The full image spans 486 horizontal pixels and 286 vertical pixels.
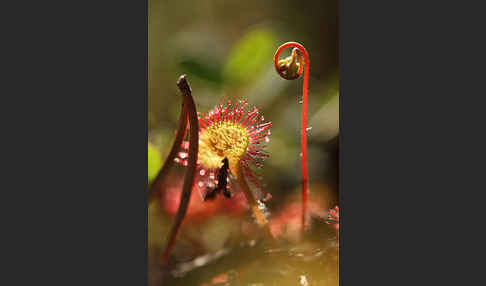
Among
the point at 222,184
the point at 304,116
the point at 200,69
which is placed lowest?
the point at 222,184

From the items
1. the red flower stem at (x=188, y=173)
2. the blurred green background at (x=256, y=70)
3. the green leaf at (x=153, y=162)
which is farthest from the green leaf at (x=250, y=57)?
the green leaf at (x=153, y=162)

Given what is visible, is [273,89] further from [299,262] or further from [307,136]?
[299,262]

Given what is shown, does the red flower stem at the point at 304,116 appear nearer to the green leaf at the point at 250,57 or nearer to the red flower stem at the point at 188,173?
the green leaf at the point at 250,57

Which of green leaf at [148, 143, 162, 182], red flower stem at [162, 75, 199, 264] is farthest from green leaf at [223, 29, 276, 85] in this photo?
green leaf at [148, 143, 162, 182]

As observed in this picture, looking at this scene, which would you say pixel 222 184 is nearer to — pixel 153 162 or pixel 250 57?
pixel 153 162

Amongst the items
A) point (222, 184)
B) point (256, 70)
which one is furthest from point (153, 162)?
point (256, 70)

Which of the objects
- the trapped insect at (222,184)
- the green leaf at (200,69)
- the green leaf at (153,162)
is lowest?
the trapped insect at (222,184)
